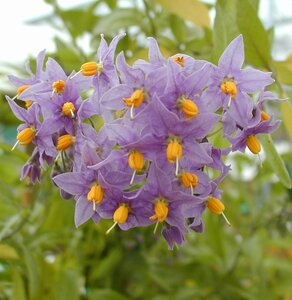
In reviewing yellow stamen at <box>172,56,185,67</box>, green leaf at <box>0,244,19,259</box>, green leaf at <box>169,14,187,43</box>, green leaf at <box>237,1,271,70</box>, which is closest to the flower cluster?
yellow stamen at <box>172,56,185,67</box>

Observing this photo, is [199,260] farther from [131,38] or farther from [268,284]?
[131,38]

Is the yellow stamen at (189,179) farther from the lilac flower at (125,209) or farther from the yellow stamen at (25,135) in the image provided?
the yellow stamen at (25,135)

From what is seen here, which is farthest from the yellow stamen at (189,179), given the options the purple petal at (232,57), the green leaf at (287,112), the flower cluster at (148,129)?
the green leaf at (287,112)

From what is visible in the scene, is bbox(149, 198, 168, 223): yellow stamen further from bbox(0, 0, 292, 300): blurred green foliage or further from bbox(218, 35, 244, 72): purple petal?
bbox(0, 0, 292, 300): blurred green foliage

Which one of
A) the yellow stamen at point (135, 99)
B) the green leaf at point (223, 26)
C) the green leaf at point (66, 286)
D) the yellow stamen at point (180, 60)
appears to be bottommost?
the green leaf at point (66, 286)

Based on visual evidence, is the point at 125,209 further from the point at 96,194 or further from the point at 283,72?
the point at 283,72

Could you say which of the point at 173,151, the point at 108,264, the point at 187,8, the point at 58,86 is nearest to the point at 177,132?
the point at 173,151
